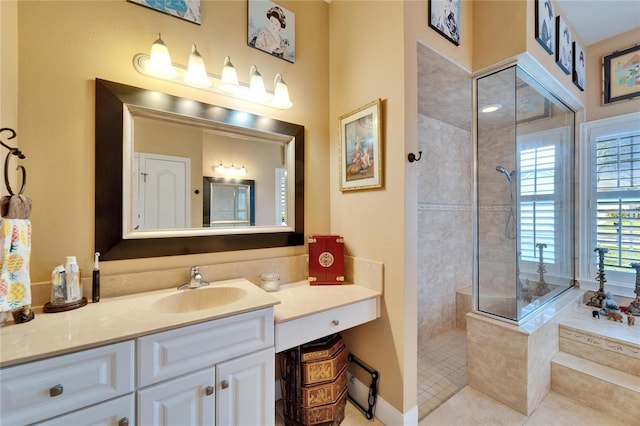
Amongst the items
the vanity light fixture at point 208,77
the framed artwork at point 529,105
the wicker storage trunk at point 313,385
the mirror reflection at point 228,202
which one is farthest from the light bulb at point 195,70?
the framed artwork at point 529,105

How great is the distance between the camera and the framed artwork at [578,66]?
2.30 metres

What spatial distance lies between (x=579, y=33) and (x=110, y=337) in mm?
4072

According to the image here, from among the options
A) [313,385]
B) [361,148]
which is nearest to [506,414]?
[313,385]

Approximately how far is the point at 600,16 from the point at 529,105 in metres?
1.04

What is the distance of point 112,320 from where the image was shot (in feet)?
3.23

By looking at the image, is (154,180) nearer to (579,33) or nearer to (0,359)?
(0,359)

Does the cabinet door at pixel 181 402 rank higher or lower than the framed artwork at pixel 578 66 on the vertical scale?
lower

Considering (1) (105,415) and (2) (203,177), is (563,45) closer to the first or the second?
(2) (203,177)

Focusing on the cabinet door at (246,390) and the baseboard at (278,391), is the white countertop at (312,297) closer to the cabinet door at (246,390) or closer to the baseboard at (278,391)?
the cabinet door at (246,390)

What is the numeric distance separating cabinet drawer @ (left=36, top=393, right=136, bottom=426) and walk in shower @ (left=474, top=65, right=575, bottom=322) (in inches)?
→ 83.2

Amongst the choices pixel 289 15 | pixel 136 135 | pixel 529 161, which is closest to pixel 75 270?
pixel 136 135

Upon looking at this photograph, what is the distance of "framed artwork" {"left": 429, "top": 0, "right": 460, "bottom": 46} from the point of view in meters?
1.56

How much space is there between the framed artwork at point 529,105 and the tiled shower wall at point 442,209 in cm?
37

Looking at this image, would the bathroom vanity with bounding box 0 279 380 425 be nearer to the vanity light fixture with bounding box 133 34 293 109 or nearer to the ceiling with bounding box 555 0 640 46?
the vanity light fixture with bounding box 133 34 293 109
